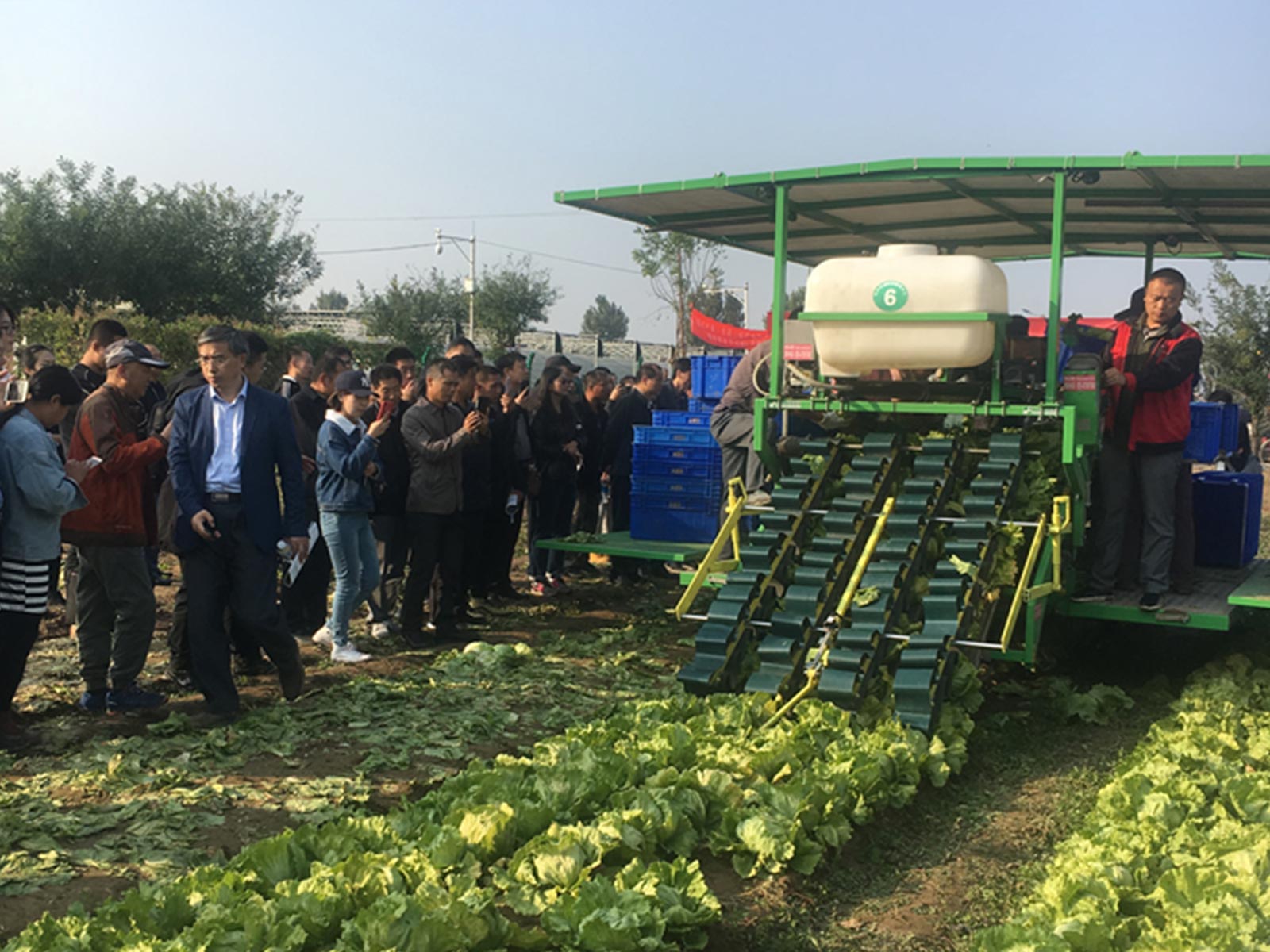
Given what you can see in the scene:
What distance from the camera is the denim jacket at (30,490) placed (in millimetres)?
5758

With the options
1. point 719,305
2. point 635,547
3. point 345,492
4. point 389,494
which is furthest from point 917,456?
point 719,305

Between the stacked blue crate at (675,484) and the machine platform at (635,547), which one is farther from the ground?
the stacked blue crate at (675,484)

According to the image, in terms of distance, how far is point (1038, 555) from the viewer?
689 centimetres

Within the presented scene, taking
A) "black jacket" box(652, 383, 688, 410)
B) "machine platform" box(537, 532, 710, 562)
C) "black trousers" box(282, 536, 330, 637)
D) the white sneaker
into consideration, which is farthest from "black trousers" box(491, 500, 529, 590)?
"black jacket" box(652, 383, 688, 410)

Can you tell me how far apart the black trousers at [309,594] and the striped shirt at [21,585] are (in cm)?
278

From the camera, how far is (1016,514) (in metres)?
7.32

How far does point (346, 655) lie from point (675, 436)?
3554 mm

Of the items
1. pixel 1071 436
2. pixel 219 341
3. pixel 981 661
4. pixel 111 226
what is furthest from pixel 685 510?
pixel 111 226

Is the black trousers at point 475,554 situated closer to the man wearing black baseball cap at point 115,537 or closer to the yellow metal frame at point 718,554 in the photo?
the yellow metal frame at point 718,554

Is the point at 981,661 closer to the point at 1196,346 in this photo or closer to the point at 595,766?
the point at 1196,346

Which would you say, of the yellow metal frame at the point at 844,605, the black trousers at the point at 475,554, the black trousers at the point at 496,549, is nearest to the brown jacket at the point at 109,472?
the black trousers at the point at 475,554

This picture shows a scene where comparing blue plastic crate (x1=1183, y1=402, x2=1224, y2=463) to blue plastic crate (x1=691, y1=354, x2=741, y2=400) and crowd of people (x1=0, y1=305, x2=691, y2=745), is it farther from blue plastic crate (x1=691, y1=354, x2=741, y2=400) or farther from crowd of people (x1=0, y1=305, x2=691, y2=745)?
crowd of people (x1=0, y1=305, x2=691, y2=745)

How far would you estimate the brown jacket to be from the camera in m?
6.54

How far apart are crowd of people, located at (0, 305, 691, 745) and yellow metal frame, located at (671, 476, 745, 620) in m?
2.04
